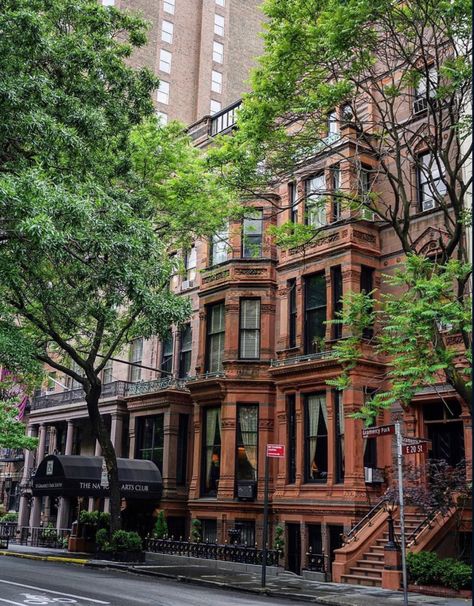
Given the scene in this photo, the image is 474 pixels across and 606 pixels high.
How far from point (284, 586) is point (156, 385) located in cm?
1628

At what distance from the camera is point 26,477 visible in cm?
4350

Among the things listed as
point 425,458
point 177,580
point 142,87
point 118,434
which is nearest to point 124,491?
point 118,434

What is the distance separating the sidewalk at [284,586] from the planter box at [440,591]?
0.90ft

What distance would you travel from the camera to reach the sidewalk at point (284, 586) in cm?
1670

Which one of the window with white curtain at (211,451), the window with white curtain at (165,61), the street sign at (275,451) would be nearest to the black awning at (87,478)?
the window with white curtain at (211,451)

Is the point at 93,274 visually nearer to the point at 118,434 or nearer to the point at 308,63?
the point at 308,63

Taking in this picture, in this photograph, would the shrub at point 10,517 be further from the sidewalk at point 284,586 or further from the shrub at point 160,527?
the sidewalk at point 284,586

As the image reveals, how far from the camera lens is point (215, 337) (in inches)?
1226

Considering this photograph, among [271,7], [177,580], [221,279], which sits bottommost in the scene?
[177,580]

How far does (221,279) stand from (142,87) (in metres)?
12.6

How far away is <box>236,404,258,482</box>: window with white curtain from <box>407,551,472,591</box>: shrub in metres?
10.0

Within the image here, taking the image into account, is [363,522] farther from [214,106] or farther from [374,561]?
[214,106]

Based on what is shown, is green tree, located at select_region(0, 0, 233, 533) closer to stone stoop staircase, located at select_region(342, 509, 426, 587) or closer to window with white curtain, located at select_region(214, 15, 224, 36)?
stone stoop staircase, located at select_region(342, 509, 426, 587)

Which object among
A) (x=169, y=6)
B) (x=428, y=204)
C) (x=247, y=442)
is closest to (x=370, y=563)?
(x=247, y=442)
